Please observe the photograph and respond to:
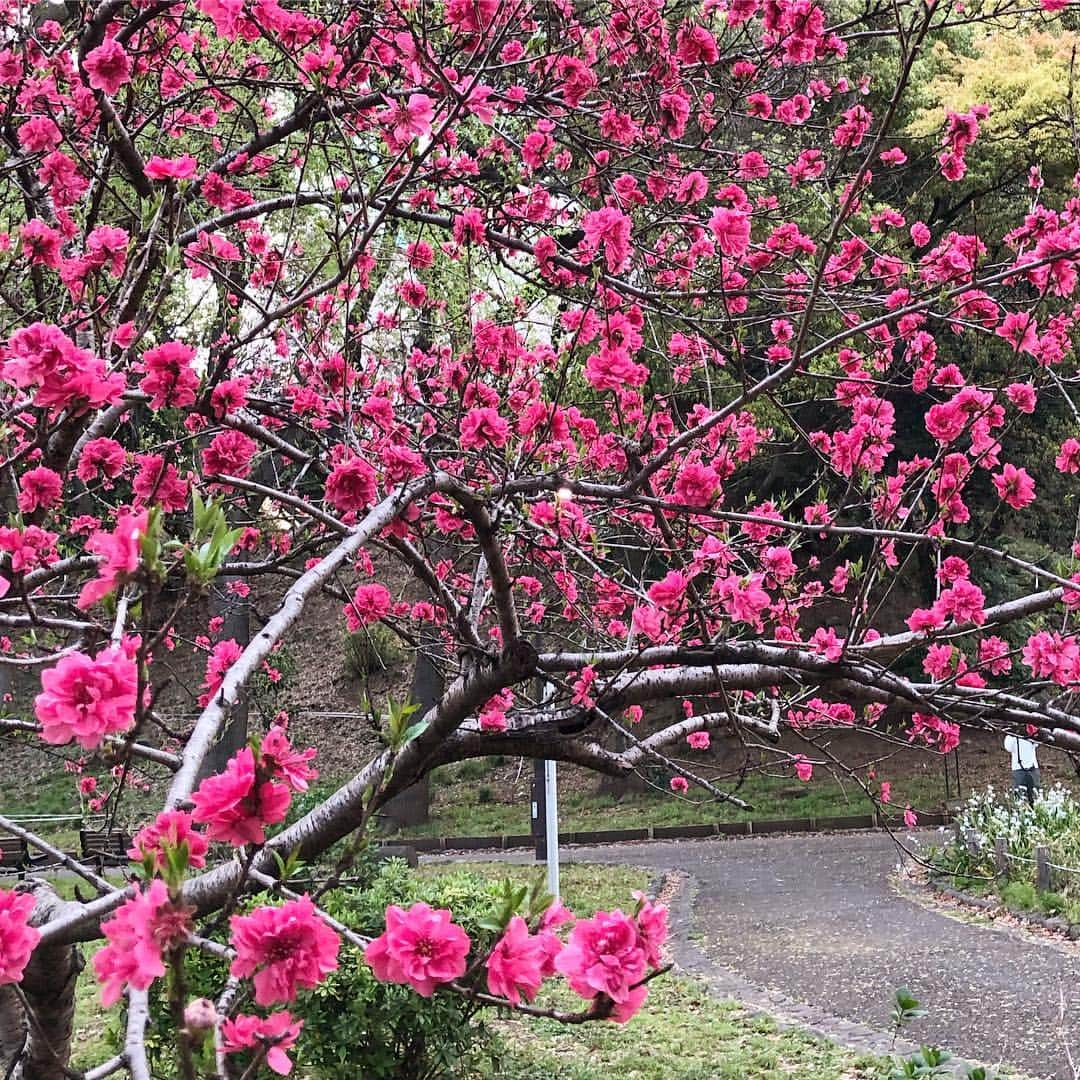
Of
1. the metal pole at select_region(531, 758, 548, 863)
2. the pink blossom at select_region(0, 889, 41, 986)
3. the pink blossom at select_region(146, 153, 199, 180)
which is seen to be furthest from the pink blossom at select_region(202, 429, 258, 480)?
the metal pole at select_region(531, 758, 548, 863)

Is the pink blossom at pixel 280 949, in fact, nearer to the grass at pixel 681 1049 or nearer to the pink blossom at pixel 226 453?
the pink blossom at pixel 226 453

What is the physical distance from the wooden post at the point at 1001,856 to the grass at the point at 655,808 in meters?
4.71

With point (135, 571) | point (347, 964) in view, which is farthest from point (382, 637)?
point (135, 571)

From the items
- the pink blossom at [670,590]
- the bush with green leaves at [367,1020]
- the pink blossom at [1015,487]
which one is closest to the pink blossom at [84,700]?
the pink blossom at [670,590]

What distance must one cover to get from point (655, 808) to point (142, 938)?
1536 cm

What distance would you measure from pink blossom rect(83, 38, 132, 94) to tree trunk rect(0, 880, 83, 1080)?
2.29 metres

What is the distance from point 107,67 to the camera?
10.0 ft

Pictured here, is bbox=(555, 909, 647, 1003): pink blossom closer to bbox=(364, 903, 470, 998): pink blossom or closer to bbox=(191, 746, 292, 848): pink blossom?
bbox=(364, 903, 470, 998): pink blossom

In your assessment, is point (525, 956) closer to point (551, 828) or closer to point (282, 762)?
point (282, 762)

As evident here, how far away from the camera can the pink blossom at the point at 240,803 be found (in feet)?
4.09

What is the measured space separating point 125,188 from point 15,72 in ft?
13.2

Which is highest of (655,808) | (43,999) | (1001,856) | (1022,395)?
(1022,395)

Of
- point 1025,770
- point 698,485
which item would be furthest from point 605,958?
point 1025,770

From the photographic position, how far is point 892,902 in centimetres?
979
